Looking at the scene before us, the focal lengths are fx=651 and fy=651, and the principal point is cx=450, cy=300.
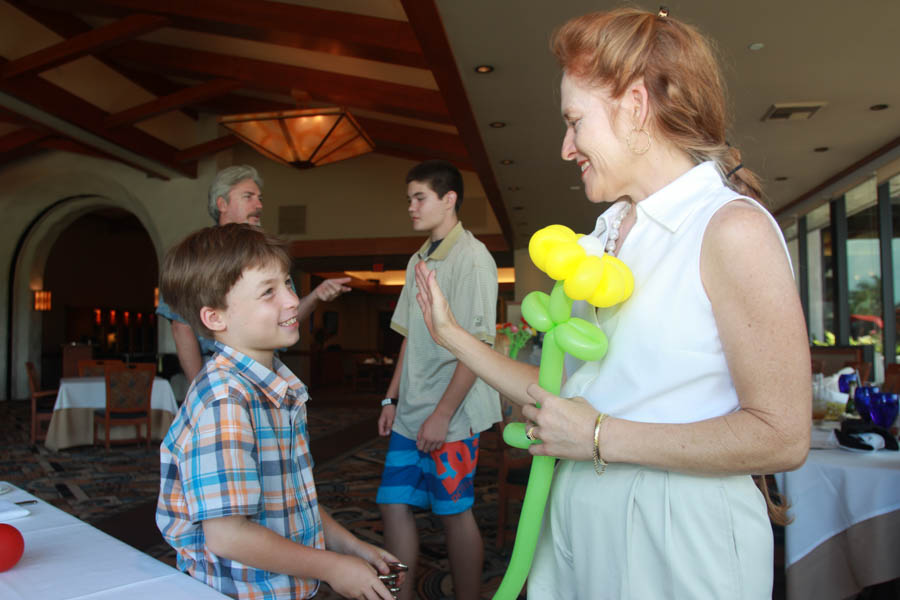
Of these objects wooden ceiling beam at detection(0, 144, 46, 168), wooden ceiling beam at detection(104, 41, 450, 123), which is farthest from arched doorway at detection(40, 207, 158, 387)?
wooden ceiling beam at detection(104, 41, 450, 123)

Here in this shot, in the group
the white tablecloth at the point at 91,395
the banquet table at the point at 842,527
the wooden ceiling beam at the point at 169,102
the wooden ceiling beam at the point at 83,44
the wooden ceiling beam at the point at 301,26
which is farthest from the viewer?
the wooden ceiling beam at the point at 169,102

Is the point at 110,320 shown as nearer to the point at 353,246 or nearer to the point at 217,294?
the point at 353,246

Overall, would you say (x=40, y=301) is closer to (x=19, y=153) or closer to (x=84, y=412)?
(x=19, y=153)

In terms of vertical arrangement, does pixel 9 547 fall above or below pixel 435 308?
below

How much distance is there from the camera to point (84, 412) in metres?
6.64

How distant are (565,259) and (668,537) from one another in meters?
0.39

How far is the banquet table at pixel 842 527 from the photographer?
186cm

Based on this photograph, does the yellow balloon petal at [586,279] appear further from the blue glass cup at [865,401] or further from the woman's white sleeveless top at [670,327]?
the blue glass cup at [865,401]

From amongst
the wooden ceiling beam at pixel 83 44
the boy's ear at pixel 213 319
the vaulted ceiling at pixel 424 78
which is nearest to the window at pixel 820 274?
the vaulted ceiling at pixel 424 78

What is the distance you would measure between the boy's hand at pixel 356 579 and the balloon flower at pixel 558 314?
7.7 inches

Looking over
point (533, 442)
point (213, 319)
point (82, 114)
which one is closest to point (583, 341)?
point (533, 442)

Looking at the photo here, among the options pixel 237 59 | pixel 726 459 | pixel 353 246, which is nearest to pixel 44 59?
pixel 237 59

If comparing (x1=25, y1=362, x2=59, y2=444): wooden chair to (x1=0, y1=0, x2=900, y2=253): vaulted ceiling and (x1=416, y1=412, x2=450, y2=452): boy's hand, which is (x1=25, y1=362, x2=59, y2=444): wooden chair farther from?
(x1=416, y1=412, x2=450, y2=452): boy's hand

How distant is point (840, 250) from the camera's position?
872 centimetres
